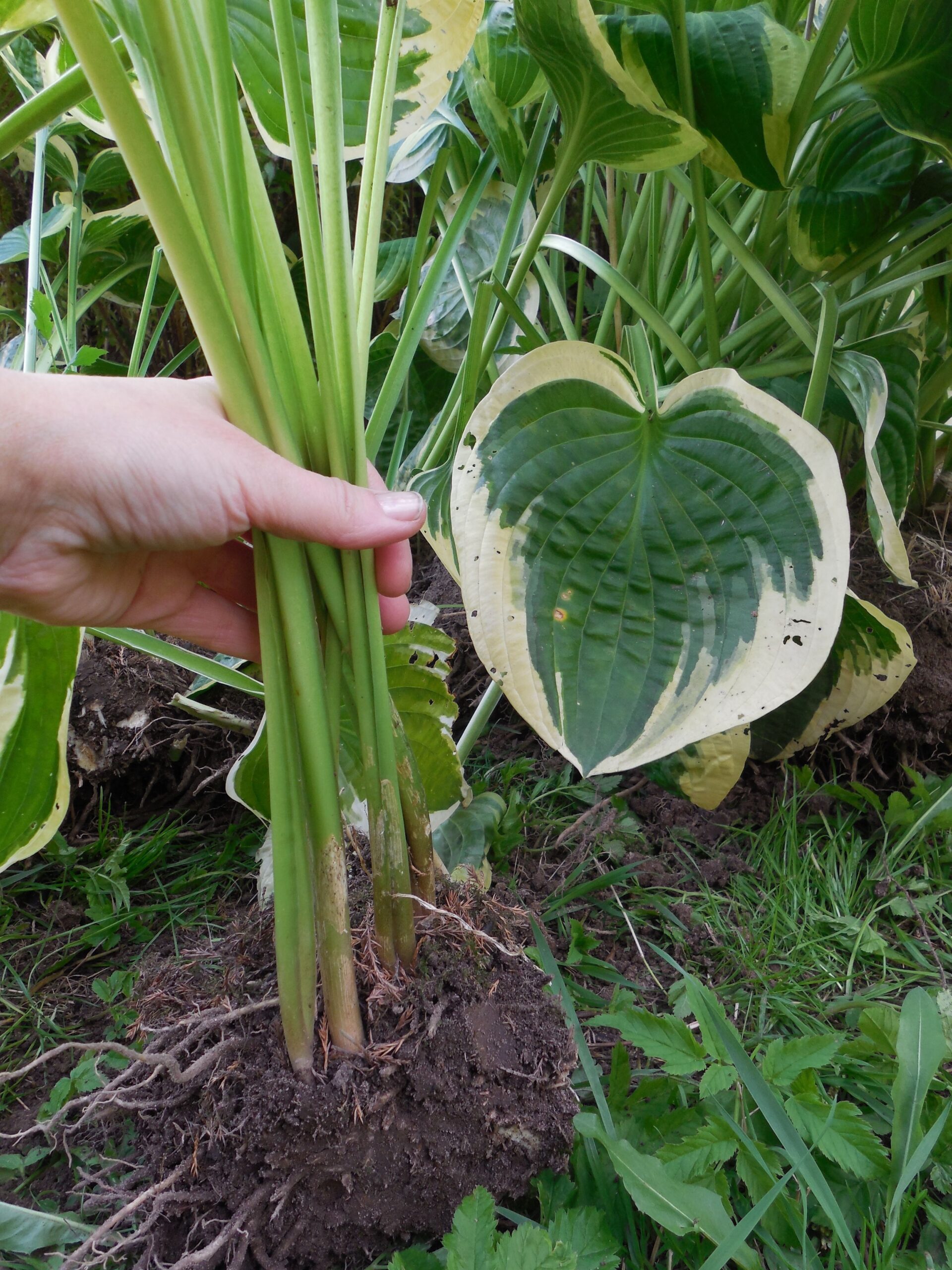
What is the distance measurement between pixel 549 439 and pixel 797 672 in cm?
26

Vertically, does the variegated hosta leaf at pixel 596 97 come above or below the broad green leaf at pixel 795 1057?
above

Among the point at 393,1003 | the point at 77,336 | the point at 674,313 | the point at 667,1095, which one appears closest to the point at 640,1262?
the point at 667,1095

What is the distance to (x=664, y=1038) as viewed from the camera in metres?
0.56

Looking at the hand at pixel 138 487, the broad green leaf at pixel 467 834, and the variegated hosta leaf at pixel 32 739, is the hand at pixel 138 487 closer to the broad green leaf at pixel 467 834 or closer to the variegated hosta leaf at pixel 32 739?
the variegated hosta leaf at pixel 32 739

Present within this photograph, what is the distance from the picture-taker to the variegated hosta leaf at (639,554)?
58 cm

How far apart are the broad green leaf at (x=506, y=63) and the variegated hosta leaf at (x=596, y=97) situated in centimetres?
19

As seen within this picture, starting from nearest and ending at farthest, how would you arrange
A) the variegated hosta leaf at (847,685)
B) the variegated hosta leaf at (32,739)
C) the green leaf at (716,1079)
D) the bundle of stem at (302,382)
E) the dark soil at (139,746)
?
the bundle of stem at (302,382), the green leaf at (716,1079), the variegated hosta leaf at (32,739), the variegated hosta leaf at (847,685), the dark soil at (139,746)

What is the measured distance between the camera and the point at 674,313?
3.42 ft

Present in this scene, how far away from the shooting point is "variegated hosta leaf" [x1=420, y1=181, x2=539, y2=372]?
1.16 meters

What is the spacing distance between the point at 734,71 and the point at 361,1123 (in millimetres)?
820

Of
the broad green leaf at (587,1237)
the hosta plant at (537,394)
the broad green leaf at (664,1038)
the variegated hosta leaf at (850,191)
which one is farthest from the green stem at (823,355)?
the broad green leaf at (587,1237)

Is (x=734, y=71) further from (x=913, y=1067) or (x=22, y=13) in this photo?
(x=913, y=1067)

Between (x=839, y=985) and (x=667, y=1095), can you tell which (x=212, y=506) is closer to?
(x=667, y=1095)

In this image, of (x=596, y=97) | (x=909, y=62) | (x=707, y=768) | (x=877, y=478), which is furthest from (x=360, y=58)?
(x=707, y=768)
